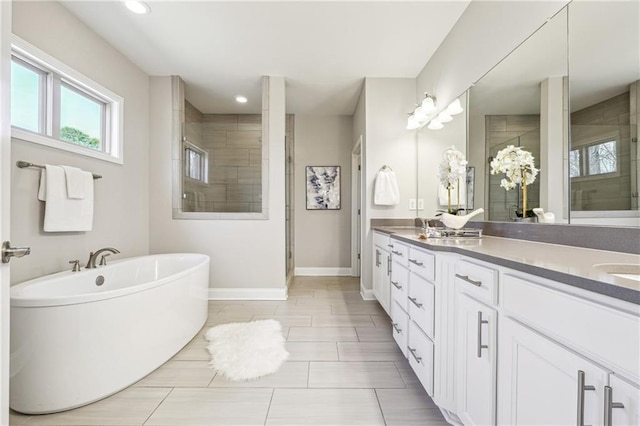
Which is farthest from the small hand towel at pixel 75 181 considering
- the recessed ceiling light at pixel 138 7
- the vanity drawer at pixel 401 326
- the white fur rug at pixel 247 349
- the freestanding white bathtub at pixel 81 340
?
the vanity drawer at pixel 401 326

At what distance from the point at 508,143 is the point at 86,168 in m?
3.30

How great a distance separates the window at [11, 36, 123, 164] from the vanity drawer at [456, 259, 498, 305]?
9.01 feet

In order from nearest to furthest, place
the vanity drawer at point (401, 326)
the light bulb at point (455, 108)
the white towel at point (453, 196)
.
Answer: the vanity drawer at point (401, 326) < the white towel at point (453, 196) < the light bulb at point (455, 108)

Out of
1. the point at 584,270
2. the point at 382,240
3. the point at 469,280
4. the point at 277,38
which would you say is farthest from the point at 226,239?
the point at 584,270

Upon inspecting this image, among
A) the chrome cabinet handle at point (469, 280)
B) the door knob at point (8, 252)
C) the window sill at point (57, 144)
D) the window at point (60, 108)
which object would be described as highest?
the window at point (60, 108)

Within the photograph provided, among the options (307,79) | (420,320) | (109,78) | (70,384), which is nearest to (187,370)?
(70,384)

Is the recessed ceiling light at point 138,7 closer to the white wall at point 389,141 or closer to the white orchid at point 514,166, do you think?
the white wall at point 389,141

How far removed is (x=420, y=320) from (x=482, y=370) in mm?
484

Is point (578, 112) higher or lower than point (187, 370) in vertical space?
higher

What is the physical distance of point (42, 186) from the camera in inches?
75.2

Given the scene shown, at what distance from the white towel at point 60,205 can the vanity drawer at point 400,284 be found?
252 centimetres

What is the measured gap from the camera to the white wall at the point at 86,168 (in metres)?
1.83

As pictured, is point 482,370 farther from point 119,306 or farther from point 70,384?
point 70,384

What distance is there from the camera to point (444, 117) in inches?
101
